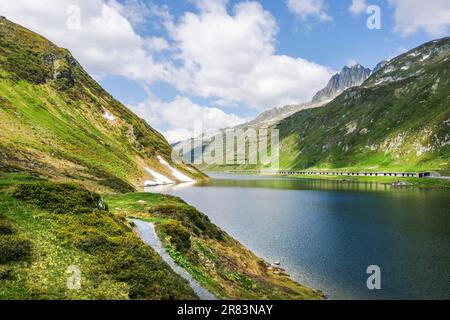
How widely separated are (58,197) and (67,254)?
11.3 m

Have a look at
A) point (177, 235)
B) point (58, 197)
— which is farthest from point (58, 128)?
point (177, 235)

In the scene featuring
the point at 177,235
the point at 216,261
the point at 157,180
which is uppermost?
the point at 157,180

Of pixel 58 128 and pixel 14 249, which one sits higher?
pixel 58 128

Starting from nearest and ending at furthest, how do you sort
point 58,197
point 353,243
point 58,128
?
point 58,197 < point 353,243 < point 58,128

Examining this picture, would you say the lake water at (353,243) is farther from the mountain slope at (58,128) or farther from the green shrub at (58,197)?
the mountain slope at (58,128)

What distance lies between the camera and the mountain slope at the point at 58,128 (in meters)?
99.3

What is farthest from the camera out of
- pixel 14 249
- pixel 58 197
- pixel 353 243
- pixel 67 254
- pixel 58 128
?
pixel 58 128

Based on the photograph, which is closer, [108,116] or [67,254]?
[67,254]

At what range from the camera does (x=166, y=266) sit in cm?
2909

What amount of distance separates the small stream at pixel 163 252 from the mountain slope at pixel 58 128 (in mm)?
32817

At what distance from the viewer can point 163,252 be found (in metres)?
34.0

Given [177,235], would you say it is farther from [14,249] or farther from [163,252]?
[14,249]
